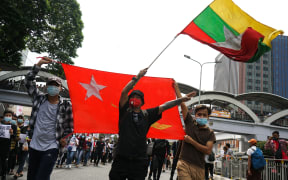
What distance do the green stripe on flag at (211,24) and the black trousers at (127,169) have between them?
334 centimetres

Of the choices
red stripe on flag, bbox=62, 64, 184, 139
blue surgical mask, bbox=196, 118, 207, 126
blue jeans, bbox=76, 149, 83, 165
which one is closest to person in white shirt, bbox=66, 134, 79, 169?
blue jeans, bbox=76, 149, 83, 165

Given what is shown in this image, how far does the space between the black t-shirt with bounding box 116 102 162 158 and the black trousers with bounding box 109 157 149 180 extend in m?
0.08

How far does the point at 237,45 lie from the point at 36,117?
418cm

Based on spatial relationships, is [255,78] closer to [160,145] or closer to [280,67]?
[280,67]

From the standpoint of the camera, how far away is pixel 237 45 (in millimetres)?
5723

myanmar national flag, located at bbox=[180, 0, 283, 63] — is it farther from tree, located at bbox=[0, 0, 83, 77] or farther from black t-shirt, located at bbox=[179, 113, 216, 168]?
tree, located at bbox=[0, 0, 83, 77]

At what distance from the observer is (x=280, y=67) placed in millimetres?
124875

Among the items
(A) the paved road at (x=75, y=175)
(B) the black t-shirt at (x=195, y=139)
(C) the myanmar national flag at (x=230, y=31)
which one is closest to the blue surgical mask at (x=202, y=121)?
(B) the black t-shirt at (x=195, y=139)

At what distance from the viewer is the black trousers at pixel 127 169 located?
3283 mm

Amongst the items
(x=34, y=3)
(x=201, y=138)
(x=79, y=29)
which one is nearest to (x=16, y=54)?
(x=34, y=3)

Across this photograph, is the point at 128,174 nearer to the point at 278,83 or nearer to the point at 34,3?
the point at 34,3

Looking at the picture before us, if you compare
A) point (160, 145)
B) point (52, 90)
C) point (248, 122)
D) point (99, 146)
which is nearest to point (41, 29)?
point (99, 146)

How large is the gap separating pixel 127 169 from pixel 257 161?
17.8 feet

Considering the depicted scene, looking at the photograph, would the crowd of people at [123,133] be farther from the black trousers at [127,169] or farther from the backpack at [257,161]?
the backpack at [257,161]
